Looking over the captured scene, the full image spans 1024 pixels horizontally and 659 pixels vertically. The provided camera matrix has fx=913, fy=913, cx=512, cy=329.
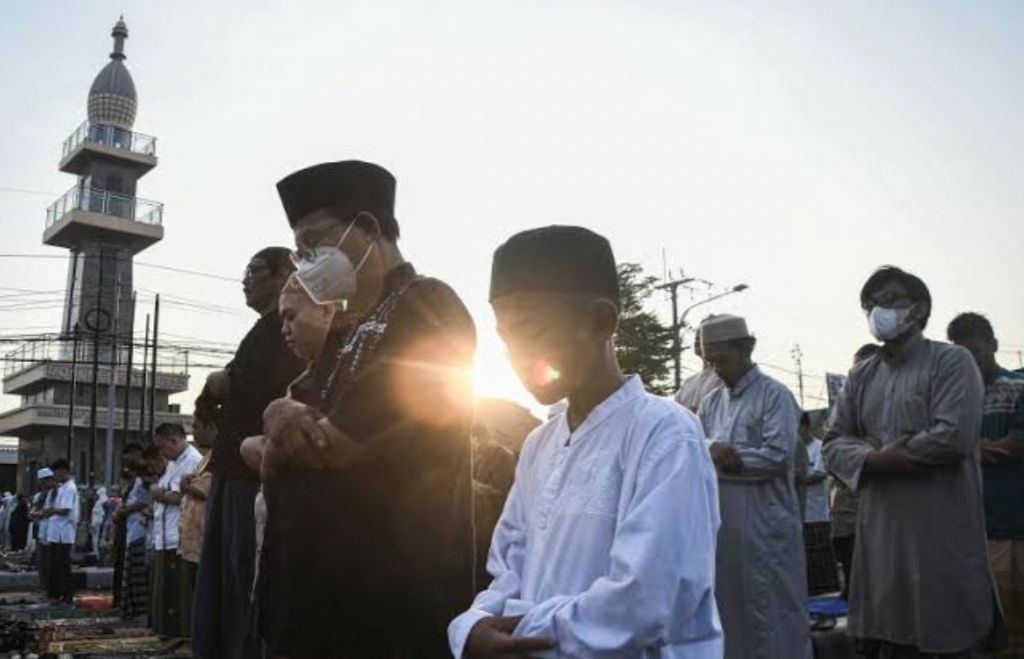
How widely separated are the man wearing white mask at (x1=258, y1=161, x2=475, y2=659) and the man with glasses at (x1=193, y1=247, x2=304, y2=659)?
4.86 ft

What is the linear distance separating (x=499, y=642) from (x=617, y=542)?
333mm

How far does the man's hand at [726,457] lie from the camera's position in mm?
5199

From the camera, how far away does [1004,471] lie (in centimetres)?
561

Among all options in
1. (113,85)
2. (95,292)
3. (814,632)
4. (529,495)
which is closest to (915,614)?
(814,632)

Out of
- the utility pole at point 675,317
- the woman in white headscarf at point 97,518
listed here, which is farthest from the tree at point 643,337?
the woman in white headscarf at point 97,518

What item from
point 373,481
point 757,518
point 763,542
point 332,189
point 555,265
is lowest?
point 763,542

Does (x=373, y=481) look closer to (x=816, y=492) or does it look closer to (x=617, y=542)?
(x=617, y=542)

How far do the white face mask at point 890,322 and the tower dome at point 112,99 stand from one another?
6015cm

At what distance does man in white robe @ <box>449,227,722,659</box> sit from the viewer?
1.86 metres

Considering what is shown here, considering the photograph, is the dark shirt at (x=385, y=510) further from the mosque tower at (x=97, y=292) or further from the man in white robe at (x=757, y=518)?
the mosque tower at (x=97, y=292)

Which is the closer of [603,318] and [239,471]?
[603,318]

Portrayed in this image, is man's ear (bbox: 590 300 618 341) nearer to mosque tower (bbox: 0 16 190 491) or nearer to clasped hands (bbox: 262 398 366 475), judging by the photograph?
clasped hands (bbox: 262 398 366 475)

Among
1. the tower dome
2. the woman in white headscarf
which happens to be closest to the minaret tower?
the tower dome

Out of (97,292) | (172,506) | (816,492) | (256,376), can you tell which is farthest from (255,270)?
(97,292)
